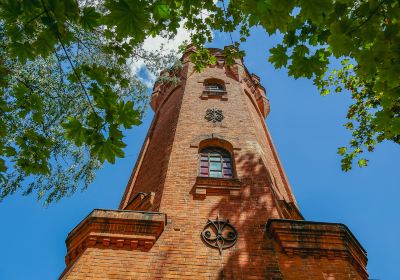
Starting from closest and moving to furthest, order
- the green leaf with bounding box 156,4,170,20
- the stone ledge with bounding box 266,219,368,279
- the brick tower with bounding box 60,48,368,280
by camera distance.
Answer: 1. the green leaf with bounding box 156,4,170,20
2. the brick tower with bounding box 60,48,368,280
3. the stone ledge with bounding box 266,219,368,279

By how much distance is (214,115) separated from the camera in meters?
9.91

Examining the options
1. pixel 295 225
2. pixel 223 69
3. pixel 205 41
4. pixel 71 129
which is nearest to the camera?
pixel 71 129

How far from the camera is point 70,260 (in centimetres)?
604

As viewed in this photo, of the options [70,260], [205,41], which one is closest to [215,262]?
[70,260]

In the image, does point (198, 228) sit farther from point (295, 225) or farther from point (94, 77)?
point (94, 77)

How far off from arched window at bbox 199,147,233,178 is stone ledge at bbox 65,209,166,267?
2.15 metres

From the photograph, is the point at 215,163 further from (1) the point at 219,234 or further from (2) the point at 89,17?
(2) the point at 89,17

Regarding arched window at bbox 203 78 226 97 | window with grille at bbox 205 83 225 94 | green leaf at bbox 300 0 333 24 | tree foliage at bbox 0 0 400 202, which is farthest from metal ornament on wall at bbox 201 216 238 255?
window with grille at bbox 205 83 225 94

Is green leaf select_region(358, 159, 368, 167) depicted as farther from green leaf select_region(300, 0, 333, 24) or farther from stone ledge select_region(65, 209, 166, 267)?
green leaf select_region(300, 0, 333, 24)

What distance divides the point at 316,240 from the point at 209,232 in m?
1.83

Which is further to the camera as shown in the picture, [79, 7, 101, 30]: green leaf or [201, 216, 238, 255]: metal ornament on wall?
[201, 216, 238, 255]: metal ornament on wall

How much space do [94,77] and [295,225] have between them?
4106 millimetres

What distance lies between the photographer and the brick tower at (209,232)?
17.6ft

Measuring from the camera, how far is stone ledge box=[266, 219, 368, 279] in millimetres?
5680
